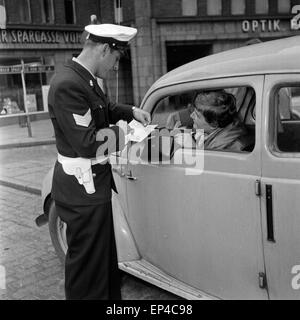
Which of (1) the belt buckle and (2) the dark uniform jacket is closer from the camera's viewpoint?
(2) the dark uniform jacket

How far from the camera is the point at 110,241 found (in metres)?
2.80

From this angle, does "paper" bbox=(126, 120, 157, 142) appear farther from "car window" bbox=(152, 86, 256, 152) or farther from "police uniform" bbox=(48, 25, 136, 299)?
"car window" bbox=(152, 86, 256, 152)

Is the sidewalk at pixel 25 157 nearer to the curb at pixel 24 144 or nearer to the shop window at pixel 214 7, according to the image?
the curb at pixel 24 144

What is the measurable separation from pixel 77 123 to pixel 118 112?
1.98ft

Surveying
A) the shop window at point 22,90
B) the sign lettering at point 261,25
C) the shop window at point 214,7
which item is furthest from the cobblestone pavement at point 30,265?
the sign lettering at point 261,25

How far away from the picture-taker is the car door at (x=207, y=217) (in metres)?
2.37

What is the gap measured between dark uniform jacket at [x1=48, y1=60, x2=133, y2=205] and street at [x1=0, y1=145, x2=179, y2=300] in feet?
3.92

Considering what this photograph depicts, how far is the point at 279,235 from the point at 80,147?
1.19 metres

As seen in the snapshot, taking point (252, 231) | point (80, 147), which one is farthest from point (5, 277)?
point (252, 231)

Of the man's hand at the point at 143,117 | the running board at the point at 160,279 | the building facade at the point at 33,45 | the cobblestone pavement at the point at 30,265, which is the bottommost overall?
the cobblestone pavement at the point at 30,265

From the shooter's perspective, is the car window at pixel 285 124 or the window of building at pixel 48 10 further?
the window of building at pixel 48 10

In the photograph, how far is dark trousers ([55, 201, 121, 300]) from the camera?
2.66 m

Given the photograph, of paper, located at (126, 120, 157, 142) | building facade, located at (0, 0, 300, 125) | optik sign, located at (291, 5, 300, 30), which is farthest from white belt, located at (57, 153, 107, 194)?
optik sign, located at (291, 5, 300, 30)

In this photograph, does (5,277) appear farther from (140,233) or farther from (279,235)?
(279,235)
